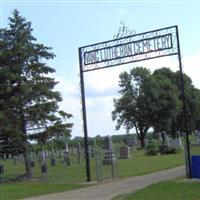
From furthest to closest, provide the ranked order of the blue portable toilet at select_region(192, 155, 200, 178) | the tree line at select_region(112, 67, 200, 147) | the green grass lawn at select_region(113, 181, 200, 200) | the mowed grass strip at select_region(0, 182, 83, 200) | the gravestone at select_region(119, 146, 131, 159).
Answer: the tree line at select_region(112, 67, 200, 147) → the gravestone at select_region(119, 146, 131, 159) → the blue portable toilet at select_region(192, 155, 200, 178) → the mowed grass strip at select_region(0, 182, 83, 200) → the green grass lawn at select_region(113, 181, 200, 200)

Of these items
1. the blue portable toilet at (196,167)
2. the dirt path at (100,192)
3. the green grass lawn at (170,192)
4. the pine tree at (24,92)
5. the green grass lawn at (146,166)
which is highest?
Answer: the pine tree at (24,92)

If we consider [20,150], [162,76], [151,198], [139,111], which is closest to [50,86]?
[20,150]

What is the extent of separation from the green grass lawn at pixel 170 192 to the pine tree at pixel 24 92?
11782 millimetres

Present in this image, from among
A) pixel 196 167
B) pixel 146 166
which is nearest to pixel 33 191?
pixel 196 167

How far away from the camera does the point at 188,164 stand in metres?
19.7

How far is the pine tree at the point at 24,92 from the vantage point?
2764 cm

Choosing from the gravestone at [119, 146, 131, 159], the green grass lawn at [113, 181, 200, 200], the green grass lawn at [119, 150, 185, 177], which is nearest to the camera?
the green grass lawn at [113, 181, 200, 200]

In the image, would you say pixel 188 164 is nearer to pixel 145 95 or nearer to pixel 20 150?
pixel 20 150

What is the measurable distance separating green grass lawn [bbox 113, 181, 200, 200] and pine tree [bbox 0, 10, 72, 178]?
11.8 meters

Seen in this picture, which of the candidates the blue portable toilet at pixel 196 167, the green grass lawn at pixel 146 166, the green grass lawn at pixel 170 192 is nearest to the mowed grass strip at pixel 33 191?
the green grass lawn at pixel 170 192

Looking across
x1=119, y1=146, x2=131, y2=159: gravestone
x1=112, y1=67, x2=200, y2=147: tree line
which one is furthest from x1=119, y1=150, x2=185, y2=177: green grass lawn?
x1=112, y1=67, x2=200, y2=147: tree line

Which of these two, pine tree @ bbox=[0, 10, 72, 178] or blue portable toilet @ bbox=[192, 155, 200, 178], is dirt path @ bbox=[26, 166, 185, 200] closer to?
blue portable toilet @ bbox=[192, 155, 200, 178]

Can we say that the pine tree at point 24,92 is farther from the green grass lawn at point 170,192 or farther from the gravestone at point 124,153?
the gravestone at point 124,153

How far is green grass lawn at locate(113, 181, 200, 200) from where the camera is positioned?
14.1 m
